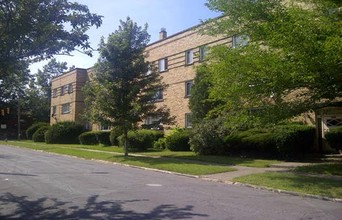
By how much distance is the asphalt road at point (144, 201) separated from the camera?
8.69 meters

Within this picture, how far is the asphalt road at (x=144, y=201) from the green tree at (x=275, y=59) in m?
3.43

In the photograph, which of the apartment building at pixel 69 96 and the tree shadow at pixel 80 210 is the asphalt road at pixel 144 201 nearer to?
the tree shadow at pixel 80 210

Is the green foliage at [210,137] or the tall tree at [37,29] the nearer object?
the tall tree at [37,29]

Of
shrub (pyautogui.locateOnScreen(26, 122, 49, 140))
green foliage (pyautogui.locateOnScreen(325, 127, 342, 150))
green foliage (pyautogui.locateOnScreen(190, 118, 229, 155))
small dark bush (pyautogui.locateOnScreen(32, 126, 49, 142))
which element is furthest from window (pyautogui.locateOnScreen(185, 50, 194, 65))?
shrub (pyautogui.locateOnScreen(26, 122, 49, 140))

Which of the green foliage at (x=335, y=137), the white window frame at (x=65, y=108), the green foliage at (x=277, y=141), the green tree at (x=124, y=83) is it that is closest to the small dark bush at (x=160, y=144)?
the green tree at (x=124, y=83)

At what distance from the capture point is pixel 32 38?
880 cm

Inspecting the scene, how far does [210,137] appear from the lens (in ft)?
80.6

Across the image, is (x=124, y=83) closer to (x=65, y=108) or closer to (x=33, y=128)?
(x=65, y=108)

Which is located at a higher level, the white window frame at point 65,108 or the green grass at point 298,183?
the white window frame at point 65,108

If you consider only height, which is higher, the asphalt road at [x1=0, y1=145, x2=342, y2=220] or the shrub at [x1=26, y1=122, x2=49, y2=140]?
the shrub at [x1=26, y1=122, x2=49, y2=140]

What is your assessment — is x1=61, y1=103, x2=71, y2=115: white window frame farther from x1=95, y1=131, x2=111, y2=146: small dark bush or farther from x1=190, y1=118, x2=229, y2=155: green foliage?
x1=190, y1=118, x2=229, y2=155: green foliage

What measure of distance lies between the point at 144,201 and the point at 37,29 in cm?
448

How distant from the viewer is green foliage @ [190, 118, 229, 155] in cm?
2433

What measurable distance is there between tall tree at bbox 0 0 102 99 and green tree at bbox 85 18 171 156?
16.6 metres
